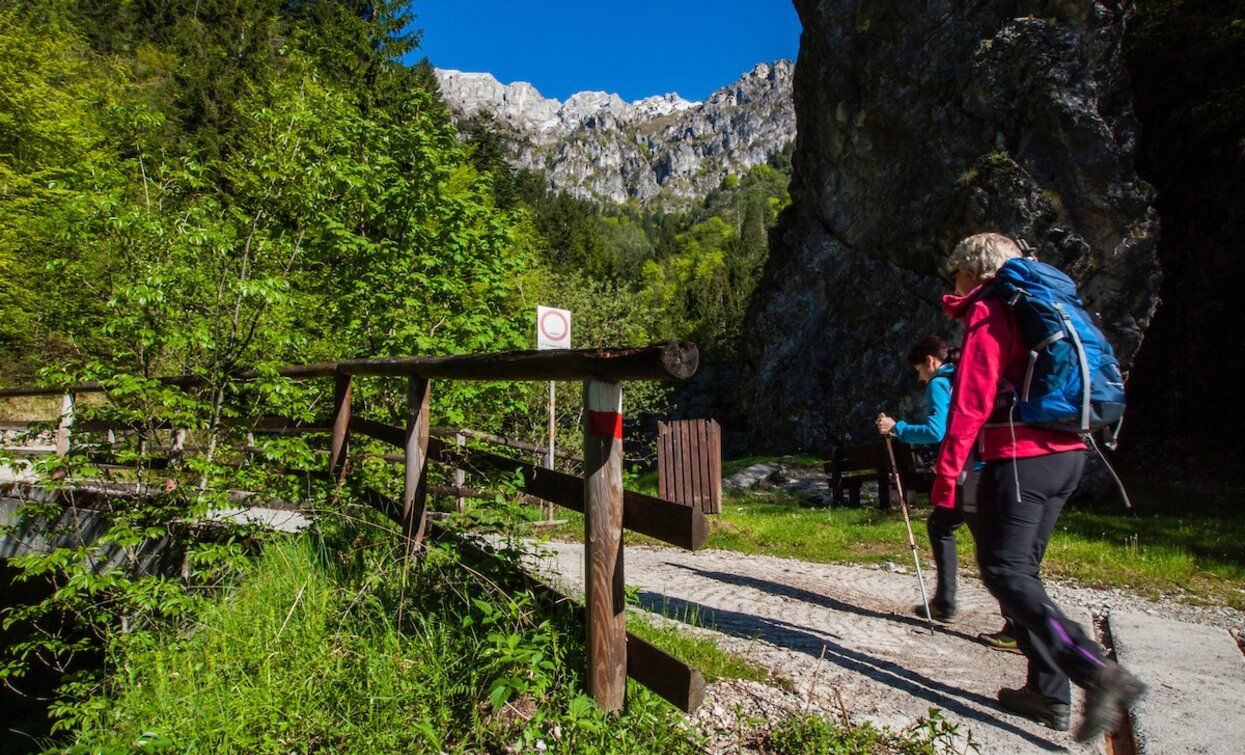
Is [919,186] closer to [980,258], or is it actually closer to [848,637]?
[980,258]

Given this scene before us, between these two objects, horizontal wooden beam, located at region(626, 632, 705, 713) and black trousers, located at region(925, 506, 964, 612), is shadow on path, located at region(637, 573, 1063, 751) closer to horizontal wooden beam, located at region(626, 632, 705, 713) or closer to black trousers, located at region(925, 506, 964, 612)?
black trousers, located at region(925, 506, 964, 612)

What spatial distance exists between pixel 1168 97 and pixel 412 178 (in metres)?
24.2

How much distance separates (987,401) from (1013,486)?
14.3 inches

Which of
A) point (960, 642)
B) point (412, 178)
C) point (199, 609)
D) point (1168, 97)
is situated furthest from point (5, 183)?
point (1168, 97)

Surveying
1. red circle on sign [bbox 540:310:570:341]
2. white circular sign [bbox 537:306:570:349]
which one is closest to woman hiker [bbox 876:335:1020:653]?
white circular sign [bbox 537:306:570:349]

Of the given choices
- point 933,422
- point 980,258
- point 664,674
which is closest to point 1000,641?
point 933,422

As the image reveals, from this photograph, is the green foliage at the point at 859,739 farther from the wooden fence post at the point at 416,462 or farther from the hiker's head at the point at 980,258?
the wooden fence post at the point at 416,462

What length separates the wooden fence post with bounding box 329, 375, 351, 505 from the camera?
484 centimetres

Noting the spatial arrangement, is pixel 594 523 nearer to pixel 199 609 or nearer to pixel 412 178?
pixel 199 609

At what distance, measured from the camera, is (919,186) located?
2233cm

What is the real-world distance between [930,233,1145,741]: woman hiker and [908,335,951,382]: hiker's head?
Result: 1514 millimetres

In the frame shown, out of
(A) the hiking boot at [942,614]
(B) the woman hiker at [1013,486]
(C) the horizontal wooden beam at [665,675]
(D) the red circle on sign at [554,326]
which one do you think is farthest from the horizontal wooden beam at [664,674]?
(D) the red circle on sign at [554,326]

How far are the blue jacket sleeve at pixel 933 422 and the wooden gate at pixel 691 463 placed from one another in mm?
6848

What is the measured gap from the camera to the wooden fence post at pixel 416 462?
12.6 feet
